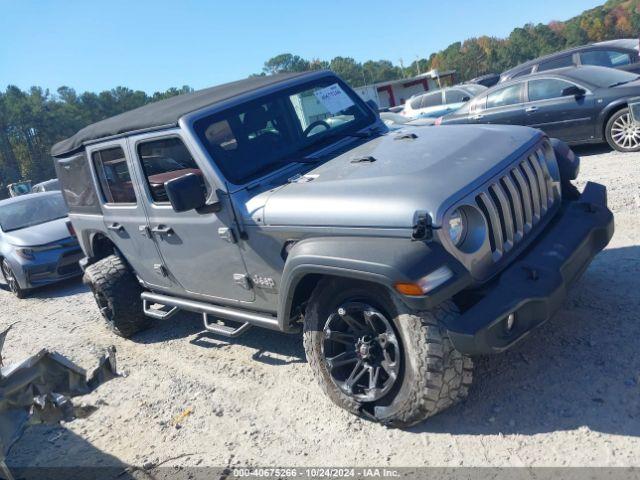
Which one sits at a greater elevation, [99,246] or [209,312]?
[99,246]

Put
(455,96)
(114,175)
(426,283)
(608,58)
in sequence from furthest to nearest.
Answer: (455,96)
(608,58)
(114,175)
(426,283)

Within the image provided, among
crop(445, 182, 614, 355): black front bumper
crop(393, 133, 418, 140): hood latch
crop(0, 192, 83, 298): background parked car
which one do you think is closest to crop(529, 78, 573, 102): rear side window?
crop(393, 133, 418, 140): hood latch

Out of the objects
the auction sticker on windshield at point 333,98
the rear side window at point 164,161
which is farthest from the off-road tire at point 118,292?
the auction sticker on windshield at point 333,98

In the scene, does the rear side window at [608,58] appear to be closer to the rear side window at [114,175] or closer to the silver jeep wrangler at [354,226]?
the silver jeep wrangler at [354,226]

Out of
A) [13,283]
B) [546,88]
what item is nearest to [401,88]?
[546,88]

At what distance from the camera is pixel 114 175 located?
499 centimetres

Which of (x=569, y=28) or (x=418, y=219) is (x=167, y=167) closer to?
(x=418, y=219)

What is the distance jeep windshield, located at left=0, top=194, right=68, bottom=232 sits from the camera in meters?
9.49

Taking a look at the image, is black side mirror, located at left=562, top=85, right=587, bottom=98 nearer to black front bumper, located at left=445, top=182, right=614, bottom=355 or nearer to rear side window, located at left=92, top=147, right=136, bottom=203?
black front bumper, located at left=445, top=182, right=614, bottom=355

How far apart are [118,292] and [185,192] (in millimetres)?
2367

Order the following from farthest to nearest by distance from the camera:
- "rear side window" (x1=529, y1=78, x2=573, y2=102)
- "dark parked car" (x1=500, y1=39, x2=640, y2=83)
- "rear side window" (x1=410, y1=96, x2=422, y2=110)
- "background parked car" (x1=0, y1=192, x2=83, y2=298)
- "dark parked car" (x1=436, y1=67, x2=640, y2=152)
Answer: "rear side window" (x1=410, y1=96, x2=422, y2=110) → "dark parked car" (x1=500, y1=39, x2=640, y2=83) → "rear side window" (x1=529, y1=78, x2=573, y2=102) → "background parked car" (x1=0, y1=192, x2=83, y2=298) → "dark parked car" (x1=436, y1=67, x2=640, y2=152)

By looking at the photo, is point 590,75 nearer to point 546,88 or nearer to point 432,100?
point 546,88

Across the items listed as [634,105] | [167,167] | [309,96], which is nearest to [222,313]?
[167,167]

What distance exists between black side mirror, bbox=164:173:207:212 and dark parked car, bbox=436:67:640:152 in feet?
23.4
